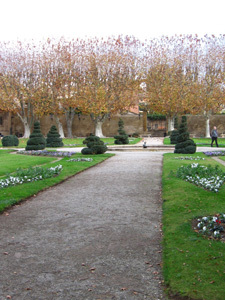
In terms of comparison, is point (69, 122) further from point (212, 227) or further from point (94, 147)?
point (212, 227)

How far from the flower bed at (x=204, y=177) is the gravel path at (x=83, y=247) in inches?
57.1

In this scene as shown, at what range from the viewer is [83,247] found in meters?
4.87

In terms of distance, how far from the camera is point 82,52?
141ft

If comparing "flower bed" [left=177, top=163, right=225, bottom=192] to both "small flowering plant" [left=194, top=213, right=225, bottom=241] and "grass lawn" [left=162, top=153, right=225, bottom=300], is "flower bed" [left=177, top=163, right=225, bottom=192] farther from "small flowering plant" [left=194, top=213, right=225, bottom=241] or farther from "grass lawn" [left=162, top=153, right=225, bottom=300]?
"small flowering plant" [left=194, top=213, right=225, bottom=241]

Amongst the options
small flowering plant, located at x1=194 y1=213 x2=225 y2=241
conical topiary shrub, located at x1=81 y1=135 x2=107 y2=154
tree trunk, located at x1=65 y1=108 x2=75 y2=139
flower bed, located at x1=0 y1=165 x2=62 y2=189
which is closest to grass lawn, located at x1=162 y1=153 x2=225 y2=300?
small flowering plant, located at x1=194 y1=213 x2=225 y2=241

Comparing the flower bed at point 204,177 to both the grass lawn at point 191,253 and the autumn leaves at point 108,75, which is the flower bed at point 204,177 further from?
the autumn leaves at point 108,75

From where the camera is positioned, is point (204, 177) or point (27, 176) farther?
point (27, 176)

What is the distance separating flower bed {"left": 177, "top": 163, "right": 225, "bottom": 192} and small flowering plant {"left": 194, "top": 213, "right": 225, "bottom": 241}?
100 inches

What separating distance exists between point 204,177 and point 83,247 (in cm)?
603

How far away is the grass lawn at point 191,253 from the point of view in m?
3.53

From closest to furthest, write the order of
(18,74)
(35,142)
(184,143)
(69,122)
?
(184,143)
(35,142)
(18,74)
(69,122)

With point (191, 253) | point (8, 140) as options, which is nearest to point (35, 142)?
point (8, 140)

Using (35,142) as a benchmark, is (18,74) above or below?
above

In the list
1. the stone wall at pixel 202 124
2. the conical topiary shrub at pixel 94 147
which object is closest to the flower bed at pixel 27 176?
the conical topiary shrub at pixel 94 147
